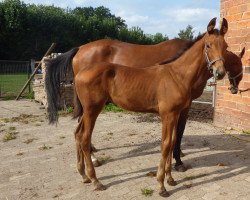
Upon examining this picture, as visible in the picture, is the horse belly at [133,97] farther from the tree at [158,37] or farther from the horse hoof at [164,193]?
the tree at [158,37]

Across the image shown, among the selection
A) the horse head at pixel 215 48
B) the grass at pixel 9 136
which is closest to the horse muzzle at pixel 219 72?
the horse head at pixel 215 48

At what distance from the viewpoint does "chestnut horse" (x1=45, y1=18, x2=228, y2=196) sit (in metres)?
3.73

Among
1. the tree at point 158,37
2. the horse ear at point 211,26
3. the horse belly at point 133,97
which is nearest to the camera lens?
the horse ear at point 211,26

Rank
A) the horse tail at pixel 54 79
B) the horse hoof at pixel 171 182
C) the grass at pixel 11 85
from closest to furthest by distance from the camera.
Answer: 1. the horse hoof at pixel 171 182
2. the horse tail at pixel 54 79
3. the grass at pixel 11 85

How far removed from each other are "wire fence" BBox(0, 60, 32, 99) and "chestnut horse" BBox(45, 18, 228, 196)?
1014 centimetres

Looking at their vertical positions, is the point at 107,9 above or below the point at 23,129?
above

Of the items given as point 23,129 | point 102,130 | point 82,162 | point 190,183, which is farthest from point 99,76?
point 23,129

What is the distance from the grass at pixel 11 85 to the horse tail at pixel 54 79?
8.48 meters

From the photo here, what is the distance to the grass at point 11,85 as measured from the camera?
44.2ft

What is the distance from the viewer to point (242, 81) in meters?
6.51

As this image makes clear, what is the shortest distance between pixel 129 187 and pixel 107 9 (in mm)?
71828

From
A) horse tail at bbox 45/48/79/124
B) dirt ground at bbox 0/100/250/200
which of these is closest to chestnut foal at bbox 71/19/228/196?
dirt ground at bbox 0/100/250/200

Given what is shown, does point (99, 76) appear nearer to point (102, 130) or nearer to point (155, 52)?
point (155, 52)

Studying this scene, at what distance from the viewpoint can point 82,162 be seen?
13.9 ft
